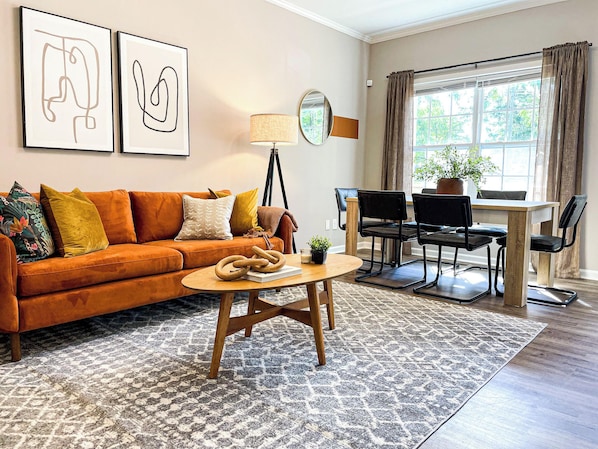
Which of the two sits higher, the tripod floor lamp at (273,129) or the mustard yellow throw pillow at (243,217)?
the tripod floor lamp at (273,129)

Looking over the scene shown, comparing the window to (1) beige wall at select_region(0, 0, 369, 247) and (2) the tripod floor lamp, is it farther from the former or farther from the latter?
(2) the tripod floor lamp

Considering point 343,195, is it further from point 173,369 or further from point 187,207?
point 173,369

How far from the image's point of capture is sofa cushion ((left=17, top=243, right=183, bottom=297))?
2.35m

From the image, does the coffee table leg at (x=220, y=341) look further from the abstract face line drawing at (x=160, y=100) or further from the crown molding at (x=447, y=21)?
the crown molding at (x=447, y=21)

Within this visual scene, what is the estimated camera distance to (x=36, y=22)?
3.12 m

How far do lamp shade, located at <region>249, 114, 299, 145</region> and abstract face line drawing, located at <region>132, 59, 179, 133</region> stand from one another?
0.72 metres

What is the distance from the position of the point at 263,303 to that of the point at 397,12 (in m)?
4.04

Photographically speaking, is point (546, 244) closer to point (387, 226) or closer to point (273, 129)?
point (387, 226)

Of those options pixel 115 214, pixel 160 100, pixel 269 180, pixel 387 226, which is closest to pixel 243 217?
pixel 269 180

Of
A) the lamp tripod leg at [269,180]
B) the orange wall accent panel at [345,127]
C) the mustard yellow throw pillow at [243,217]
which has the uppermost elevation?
the orange wall accent panel at [345,127]

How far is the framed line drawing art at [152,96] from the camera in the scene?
363cm

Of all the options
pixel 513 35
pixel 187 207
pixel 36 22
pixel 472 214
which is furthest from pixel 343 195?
pixel 36 22

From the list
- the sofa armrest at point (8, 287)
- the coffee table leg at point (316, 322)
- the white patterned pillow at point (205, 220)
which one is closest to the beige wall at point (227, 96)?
the white patterned pillow at point (205, 220)

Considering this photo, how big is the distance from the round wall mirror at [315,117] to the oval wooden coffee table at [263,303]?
2.89 m
